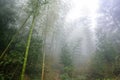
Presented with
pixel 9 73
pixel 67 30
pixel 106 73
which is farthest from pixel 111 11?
pixel 9 73

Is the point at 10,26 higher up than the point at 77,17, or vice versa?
the point at 77,17

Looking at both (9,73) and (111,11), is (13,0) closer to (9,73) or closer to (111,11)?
(9,73)

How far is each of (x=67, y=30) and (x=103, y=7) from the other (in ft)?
15.7

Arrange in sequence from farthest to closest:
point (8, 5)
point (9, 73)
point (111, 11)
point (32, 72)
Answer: point (111, 11) < point (32, 72) < point (8, 5) < point (9, 73)

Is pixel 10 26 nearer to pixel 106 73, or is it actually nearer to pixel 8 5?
pixel 8 5

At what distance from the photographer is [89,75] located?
542 inches

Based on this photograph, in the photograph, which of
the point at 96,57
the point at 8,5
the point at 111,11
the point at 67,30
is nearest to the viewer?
the point at 8,5

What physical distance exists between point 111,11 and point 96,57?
6.15m

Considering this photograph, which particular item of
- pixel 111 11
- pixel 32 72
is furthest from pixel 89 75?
pixel 111 11

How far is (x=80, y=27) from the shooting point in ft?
76.9

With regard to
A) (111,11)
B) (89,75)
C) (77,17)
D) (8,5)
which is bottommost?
(89,75)

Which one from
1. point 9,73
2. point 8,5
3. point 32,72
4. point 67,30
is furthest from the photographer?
point 67,30

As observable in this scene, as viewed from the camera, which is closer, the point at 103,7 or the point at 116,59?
the point at 116,59

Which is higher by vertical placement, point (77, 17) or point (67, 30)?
point (77, 17)
